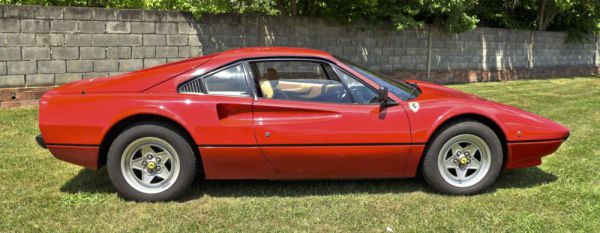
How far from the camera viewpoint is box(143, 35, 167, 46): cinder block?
30.9 feet

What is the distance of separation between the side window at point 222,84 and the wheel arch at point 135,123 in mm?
291

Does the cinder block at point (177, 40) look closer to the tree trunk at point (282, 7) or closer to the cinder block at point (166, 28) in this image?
the cinder block at point (166, 28)

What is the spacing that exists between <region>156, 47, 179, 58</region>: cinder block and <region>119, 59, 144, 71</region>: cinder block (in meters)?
0.38

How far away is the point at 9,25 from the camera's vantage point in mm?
8031

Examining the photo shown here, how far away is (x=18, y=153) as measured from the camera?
5.38 meters

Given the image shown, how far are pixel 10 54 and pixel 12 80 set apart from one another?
44 cm

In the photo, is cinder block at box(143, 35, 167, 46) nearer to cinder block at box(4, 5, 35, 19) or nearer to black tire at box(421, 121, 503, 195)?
cinder block at box(4, 5, 35, 19)

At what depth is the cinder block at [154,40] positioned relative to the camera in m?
9.42

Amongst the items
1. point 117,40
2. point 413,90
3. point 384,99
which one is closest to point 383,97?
point 384,99

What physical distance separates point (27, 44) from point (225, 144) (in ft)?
20.1

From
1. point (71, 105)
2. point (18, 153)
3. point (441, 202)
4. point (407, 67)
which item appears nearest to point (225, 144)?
point (71, 105)

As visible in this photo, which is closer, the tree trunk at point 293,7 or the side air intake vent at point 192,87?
the side air intake vent at point 192,87

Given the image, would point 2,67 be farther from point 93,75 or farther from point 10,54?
point 93,75

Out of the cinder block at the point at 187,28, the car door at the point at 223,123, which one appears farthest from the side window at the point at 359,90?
the cinder block at the point at 187,28
